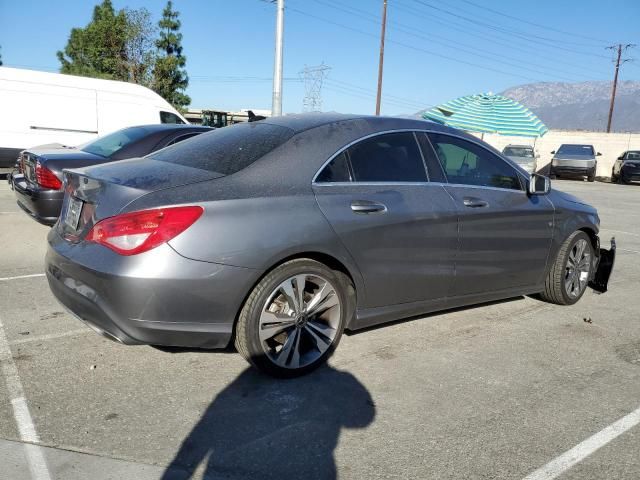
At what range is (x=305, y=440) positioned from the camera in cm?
267

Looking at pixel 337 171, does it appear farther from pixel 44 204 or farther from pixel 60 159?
pixel 60 159

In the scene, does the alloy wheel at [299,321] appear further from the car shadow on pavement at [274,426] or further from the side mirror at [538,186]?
the side mirror at [538,186]

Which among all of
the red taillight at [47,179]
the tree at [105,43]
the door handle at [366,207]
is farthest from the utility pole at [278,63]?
the tree at [105,43]

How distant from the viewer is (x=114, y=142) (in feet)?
22.9

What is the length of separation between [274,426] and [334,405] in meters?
0.39

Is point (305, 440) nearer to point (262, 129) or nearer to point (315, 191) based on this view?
point (315, 191)

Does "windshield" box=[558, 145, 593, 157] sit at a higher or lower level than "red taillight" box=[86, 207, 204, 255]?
higher

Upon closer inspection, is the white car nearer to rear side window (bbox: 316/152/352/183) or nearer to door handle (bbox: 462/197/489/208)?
door handle (bbox: 462/197/489/208)

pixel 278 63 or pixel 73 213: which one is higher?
pixel 278 63

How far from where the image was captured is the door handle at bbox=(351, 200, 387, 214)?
11.2 feet

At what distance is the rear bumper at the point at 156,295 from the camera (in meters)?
2.78

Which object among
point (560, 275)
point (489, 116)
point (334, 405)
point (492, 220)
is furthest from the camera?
point (489, 116)

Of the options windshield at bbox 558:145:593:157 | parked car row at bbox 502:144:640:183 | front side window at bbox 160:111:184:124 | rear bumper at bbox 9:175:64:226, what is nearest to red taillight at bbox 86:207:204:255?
rear bumper at bbox 9:175:64:226

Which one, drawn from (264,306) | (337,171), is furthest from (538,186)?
(264,306)
